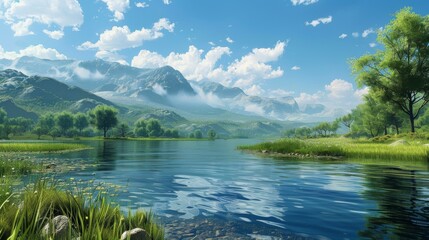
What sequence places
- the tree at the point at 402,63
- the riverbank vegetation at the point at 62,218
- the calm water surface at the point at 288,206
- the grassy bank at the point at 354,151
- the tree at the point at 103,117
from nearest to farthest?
the riverbank vegetation at the point at 62,218, the calm water surface at the point at 288,206, the grassy bank at the point at 354,151, the tree at the point at 402,63, the tree at the point at 103,117

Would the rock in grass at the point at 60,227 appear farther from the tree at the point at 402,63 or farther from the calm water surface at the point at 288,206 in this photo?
the tree at the point at 402,63

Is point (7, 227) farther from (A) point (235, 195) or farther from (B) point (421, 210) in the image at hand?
(B) point (421, 210)

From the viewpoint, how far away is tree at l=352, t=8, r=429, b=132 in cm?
5838

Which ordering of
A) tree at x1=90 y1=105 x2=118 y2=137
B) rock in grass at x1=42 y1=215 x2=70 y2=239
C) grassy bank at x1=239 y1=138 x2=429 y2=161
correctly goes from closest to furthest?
rock in grass at x1=42 y1=215 x2=70 y2=239, grassy bank at x1=239 y1=138 x2=429 y2=161, tree at x1=90 y1=105 x2=118 y2=137

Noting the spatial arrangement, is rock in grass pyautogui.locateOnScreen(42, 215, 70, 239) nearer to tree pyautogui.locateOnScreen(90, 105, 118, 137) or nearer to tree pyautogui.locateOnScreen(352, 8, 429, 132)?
tree pyautogui.locateOnScreen(352, 8, 429, 132)

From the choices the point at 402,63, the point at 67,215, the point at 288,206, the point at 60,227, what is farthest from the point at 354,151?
the point at 60,227

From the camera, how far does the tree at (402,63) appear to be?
58375 mm

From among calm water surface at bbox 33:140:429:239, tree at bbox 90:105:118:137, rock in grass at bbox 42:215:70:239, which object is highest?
tree at bbox 90:105:118:137

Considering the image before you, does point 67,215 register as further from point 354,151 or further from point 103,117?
point 103,117

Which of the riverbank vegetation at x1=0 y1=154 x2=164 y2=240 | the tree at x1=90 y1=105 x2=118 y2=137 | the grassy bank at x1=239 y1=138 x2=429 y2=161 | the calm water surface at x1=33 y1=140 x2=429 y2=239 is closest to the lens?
the riverbank vegetation at x1=0 y1=154 x2=164 y2=240

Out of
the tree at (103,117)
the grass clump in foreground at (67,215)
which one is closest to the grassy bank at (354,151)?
the grass clump in foreground at (67,215)

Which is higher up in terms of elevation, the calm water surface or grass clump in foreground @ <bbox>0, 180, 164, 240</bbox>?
grass clump in foreground @ <bbox>0, 180, 164, 240</bbox>

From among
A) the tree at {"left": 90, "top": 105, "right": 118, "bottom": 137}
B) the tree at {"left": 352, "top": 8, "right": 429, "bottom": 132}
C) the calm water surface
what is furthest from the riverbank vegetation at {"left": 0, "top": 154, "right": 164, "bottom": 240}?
the tree at {"left": 90, "top": 105, "right": 118, "bottom": 137}

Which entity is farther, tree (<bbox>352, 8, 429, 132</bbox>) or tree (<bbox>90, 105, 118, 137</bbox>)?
tree (<bbox>90, 105, 118, 137</bbox>)
